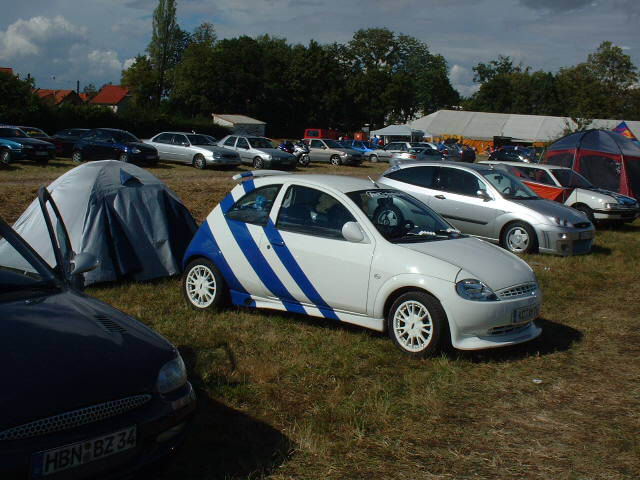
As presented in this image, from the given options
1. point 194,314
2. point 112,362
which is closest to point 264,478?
point 112,362

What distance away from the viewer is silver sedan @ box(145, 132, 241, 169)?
27703 mm

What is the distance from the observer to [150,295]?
8250 millimetres

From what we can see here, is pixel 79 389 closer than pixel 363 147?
Yes

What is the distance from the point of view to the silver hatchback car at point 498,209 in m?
11.8

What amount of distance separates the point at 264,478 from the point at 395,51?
10630cm

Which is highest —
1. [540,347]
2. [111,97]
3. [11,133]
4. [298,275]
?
[111,97]

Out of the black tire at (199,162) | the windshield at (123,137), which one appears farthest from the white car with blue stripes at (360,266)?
the windshield at (123,137)

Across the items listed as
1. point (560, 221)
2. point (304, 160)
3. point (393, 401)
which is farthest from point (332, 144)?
point (393, 401)

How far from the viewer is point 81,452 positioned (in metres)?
3.04

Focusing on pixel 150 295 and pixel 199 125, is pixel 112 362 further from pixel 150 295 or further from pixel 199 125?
pixel 199 125

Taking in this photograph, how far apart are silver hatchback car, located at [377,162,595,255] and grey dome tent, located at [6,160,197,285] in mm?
5272

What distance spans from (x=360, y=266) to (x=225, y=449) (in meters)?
2.49

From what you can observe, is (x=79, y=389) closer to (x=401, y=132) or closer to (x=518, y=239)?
Result: (x=518, y=239)

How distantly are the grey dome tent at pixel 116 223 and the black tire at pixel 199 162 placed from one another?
1857cm
